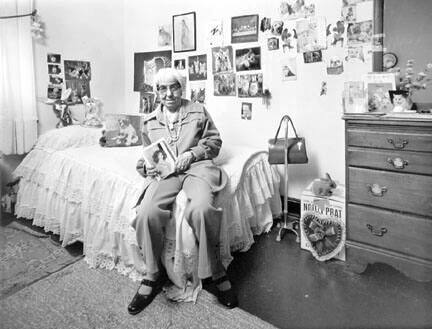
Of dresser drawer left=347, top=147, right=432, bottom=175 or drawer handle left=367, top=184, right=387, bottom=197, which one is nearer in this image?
dresser drawer left=347, top=147, right=432, bottom=175

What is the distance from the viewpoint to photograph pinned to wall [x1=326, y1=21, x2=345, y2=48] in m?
2.09

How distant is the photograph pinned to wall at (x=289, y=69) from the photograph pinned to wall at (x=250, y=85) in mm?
189

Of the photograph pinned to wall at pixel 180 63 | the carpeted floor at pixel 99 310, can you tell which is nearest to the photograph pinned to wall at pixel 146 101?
the photograph pinned to wall at pixel 180 63

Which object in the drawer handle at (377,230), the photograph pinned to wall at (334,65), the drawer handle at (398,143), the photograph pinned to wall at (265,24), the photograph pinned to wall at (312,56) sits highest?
the photograph pinned to wall at (265,24)

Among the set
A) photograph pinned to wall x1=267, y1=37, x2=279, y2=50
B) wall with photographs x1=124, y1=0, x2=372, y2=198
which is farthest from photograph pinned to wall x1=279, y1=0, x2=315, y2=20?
photograph pinned to wall x1=267, y1=37, x2=279, y2=50

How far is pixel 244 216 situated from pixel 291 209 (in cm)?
66

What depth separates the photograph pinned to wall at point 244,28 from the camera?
246 centimetres

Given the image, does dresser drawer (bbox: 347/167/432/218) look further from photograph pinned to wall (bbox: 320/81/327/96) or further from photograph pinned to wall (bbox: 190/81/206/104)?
photograph pinned to wall (bbox: 190/81/206/104)

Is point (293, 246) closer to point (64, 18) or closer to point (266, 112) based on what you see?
point (266, 112)

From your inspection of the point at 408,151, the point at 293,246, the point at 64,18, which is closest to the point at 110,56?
the point at 64,18

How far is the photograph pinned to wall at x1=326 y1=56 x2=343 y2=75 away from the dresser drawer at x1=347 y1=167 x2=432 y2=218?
781 millimetres

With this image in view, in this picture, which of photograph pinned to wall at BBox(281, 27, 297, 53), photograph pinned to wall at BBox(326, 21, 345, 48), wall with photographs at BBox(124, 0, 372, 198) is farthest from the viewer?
photograph pinned to wall at BBox(281, 27, 297, 53)

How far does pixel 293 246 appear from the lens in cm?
213

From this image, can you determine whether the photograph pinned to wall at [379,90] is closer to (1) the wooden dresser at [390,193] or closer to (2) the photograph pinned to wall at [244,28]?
(1) the wooden dresser at [390,193]
